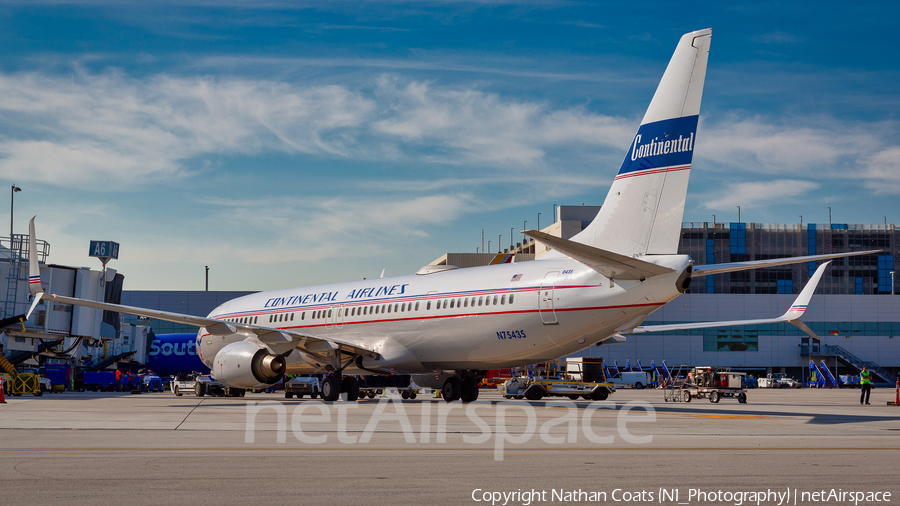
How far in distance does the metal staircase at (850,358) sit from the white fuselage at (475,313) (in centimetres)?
8266

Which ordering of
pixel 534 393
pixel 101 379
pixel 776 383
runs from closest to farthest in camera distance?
pixel 534 393
pixel 101 379
pixel 776 383

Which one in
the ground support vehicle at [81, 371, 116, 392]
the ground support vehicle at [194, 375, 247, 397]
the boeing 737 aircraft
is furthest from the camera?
the ground support vehicle at [81, 371, 116, 392]

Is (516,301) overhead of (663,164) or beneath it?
beneath

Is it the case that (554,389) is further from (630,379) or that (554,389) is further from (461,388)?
(630,379)

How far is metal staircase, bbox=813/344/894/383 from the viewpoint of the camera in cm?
9481

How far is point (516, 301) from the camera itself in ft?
72.6

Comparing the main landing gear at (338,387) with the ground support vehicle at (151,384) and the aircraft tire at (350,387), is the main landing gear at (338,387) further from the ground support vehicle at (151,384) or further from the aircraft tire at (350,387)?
the ground support vehicle at (151,384)

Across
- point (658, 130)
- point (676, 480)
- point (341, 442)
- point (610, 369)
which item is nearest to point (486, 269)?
point (658, 130)

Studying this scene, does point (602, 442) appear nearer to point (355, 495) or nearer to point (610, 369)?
point (355, 495)

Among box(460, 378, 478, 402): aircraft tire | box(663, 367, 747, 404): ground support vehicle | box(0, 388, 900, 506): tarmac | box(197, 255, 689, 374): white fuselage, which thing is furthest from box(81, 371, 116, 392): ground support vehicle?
box(0, 388, 900, 506): tarmac

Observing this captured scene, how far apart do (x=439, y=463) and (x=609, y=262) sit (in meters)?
9.99

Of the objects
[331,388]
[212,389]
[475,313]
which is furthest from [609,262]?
[212,389]

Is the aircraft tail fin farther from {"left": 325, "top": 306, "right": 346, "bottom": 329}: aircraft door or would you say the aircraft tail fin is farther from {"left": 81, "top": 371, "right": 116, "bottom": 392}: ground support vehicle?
{"left": 81, "top": 371, "right": 116, "bottom": 392}: ground support vehicle

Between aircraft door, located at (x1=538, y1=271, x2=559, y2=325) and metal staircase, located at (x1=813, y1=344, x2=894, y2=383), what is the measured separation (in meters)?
85.2
